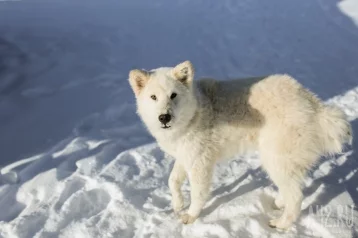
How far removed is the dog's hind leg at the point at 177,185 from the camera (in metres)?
4.54

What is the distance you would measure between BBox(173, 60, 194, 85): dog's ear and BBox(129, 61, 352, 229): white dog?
0.4 inches

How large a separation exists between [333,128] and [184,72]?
163cm

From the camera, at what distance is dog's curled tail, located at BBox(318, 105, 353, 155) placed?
158 inches

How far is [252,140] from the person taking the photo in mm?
4336

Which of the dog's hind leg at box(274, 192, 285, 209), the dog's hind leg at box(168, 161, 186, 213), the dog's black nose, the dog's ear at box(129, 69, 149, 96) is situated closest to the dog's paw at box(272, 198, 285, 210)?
the dog's hind leg at box(274, 192, 285, 209)

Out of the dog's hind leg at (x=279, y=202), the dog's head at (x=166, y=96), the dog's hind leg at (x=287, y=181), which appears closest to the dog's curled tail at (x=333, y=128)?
the dog's hind leg at (x=287, y=181)

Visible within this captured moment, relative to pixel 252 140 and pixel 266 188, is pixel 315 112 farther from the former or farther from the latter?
pixel 266 188

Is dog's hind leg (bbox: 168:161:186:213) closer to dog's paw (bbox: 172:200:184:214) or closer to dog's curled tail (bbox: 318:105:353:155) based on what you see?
dog's paw (bbox: 172:200:184:214)

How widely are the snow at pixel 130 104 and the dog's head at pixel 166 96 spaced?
1.18 meters

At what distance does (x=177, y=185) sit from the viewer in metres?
4.57

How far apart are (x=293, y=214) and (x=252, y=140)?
900mm

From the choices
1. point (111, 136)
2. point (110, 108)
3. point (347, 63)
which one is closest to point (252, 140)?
point (111, 136)

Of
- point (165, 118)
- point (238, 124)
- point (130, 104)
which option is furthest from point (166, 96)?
point (130, 104)

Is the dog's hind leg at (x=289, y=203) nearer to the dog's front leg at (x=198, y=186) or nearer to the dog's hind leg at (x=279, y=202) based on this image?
the dog's hind leg at (x=279, y=202)
